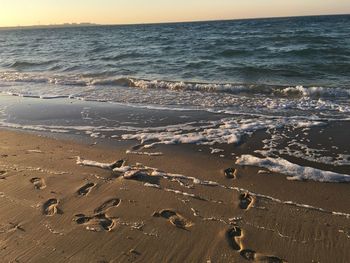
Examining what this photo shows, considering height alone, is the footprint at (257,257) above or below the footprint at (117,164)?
below

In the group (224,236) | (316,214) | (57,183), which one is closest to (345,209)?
(316,214)

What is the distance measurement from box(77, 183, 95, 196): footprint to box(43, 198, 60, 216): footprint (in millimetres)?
329

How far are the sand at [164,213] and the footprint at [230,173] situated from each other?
0.04 metres

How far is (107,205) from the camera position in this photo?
4520mm

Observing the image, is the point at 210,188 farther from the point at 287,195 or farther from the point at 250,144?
the point at 250,144

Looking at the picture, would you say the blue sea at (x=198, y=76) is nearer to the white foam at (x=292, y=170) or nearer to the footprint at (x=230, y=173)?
the white foam at (x=292, y=170)

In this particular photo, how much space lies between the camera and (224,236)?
384cm

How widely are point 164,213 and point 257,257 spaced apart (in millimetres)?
1189

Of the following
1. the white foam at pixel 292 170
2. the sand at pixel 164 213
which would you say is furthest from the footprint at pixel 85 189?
the white foam at pixel 292 170

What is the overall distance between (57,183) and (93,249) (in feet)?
5.61

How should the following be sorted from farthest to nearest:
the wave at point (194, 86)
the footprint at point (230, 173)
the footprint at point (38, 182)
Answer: the wave at point (194, 86), the footprint at point (230, 173), the footprint at point (38, 182)

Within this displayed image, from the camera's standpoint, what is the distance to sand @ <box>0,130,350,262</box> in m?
3.61

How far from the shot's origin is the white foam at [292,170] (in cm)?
508

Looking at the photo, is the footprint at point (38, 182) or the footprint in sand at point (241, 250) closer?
the footprint in sand at point (241, 250)
